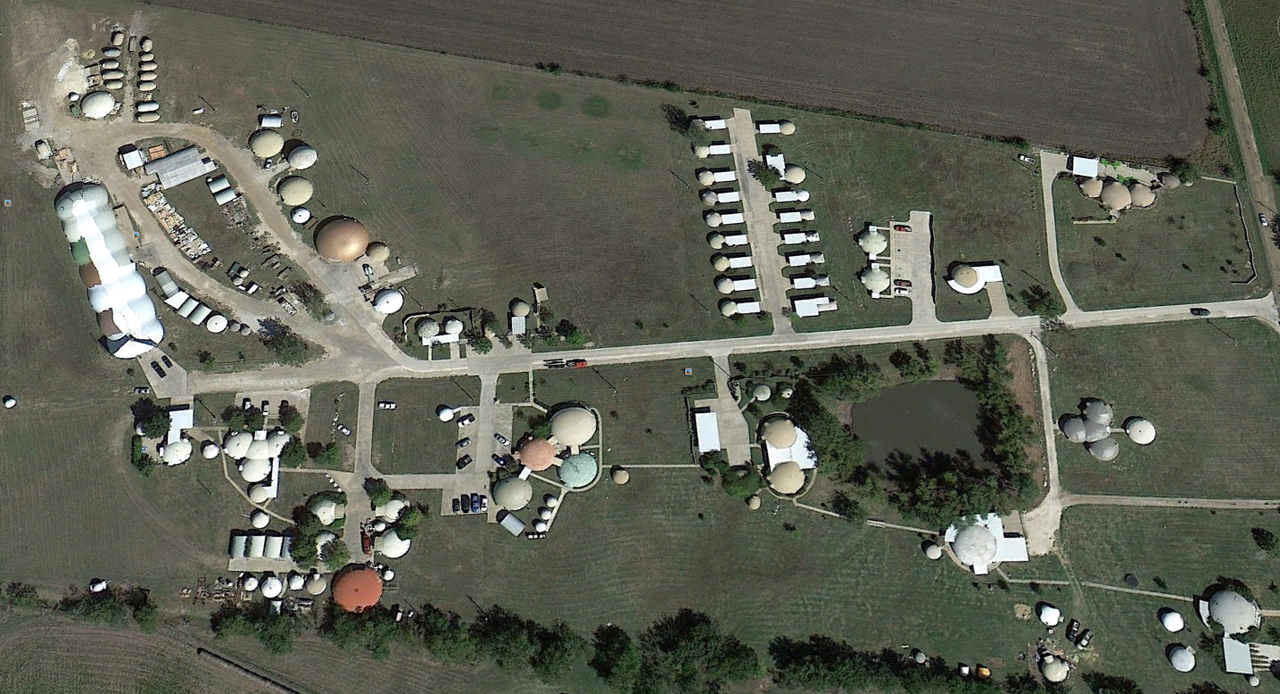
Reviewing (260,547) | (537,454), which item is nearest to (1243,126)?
(537,454)

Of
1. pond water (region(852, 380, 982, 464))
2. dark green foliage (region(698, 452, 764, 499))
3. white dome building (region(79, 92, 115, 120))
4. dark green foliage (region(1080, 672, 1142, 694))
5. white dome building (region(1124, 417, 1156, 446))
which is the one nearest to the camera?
dark green foliage (region(1080, 672, 1142, 694))

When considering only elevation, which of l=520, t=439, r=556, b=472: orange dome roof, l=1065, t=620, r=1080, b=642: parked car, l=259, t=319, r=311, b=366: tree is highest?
l=259, t=319, r=311, b=366: tree

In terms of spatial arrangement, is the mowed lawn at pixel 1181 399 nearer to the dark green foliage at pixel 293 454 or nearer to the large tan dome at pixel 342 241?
the large tan dome at pixel 342 241

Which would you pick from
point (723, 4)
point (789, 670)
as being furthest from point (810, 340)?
point (723, 4)

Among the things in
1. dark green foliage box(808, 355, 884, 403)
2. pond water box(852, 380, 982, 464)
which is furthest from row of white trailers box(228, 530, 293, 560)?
pond water box(852, 380, 982, 464)

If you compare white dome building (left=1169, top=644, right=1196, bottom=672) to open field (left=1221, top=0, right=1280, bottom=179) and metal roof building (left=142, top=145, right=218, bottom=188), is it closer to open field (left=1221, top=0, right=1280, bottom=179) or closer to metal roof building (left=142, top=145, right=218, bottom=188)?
open field (left=1221, top=0, right=1280, bottom=179)

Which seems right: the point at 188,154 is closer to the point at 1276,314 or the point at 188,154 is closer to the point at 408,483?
the point at 408,483

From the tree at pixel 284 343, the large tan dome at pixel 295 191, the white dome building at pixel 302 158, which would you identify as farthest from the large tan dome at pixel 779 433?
the white dome building at pixel 302 158
